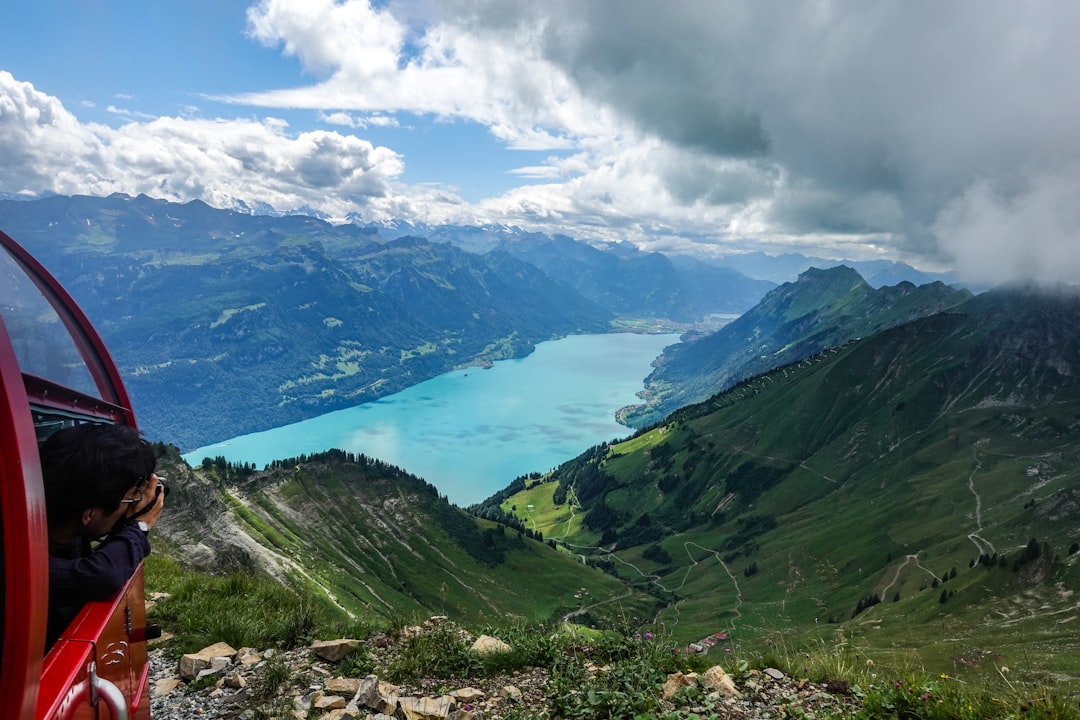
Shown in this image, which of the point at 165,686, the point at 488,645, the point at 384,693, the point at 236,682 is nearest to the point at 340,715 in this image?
the point at 384,693

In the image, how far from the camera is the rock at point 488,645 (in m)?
9.44

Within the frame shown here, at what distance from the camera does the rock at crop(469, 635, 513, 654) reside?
9.44 metres

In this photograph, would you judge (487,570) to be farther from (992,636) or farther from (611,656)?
(611,656)

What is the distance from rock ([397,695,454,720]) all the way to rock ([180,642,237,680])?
12.1 feet

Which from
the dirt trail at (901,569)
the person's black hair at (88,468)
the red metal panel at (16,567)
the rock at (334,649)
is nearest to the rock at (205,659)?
the rock at (334,649)

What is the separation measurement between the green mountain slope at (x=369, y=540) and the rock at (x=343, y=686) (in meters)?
83.7

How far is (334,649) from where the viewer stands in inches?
374

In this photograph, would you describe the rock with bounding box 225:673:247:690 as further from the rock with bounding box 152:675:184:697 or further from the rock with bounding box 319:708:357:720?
the rock with bounding box 319:708:357:720

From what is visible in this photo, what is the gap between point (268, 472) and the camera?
5625 inches

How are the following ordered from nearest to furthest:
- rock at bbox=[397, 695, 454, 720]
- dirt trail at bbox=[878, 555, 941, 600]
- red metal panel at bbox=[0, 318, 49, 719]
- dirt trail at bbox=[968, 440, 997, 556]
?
red metal panel at bbox=[0, 318, 49, 719] < rock at bbox=[397, 695, 454, 720] < dirt trail at bbox=[878, 555, 941, 600] < dirt trail at bbox=[968, 440, 997, 556]

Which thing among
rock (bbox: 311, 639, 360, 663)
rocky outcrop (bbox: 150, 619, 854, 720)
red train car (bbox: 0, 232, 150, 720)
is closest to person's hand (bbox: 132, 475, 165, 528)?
red train car (bbox: 0, 232, 150, 720)

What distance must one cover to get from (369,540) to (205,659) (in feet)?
468

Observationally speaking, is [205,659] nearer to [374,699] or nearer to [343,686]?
[343,686]

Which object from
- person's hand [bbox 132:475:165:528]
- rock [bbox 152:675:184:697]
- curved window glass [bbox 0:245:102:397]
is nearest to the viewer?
curved window glass [bbox 0:245:102:397]
